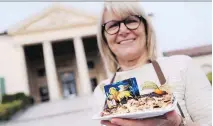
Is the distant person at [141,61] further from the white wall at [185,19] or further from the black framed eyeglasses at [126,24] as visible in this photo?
the white wall at [185,19]

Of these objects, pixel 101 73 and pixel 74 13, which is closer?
pixel 74 13

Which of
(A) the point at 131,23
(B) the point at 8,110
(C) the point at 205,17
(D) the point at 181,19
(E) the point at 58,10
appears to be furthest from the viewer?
(E) the point at 58,10

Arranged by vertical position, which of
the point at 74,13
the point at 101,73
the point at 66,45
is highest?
the point at 74,13

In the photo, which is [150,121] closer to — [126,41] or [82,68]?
[126,41]

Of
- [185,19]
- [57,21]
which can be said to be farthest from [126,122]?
[57,21]

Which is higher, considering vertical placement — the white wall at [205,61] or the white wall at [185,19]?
the white wall at [205,61]

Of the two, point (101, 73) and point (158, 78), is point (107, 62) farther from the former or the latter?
point (101, 73)

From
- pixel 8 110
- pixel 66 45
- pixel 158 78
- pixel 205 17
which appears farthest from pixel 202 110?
pixel 66 45

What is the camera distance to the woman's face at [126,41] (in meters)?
0.51

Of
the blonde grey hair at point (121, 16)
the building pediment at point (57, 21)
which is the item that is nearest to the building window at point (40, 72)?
the building pediment at point (57, 21)

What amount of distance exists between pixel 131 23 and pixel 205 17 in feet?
0.86

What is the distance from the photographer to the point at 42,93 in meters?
9.82

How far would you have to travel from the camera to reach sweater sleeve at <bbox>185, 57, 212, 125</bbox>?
1.52ft

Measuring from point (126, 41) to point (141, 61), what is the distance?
0.14ft
